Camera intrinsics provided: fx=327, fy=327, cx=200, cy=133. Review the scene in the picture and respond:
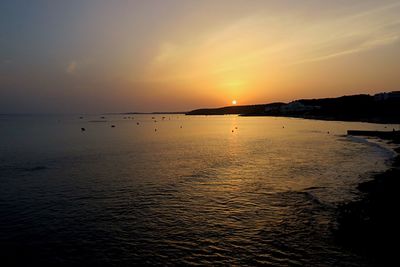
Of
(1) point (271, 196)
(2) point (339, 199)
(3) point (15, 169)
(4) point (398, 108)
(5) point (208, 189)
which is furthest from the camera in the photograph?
(4) point (398, 108)

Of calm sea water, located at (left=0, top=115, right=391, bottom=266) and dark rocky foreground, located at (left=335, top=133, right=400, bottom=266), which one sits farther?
calm sea water, located at (left=0, top=115, right=391, bottom=266)

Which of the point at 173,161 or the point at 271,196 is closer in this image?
the point at 271,196

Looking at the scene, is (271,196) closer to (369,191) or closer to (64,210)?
(369,191)

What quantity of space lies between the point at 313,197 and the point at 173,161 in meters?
27.3

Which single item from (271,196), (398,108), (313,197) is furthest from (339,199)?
(398,108)

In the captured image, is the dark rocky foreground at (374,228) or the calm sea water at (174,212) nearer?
the dark rocky foreground at (374,228)

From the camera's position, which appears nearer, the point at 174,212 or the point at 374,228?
the point at 374,228

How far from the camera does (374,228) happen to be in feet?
59.5

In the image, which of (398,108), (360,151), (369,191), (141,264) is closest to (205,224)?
(141,264)

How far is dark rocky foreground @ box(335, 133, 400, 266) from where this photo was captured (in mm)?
16306

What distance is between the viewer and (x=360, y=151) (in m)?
59.8

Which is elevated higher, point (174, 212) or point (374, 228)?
point (374, 228)

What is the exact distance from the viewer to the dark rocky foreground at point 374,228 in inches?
642

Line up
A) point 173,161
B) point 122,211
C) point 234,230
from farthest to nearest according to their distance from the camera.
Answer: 1. point 173,161
2. point 122,211
3. point 234,230
